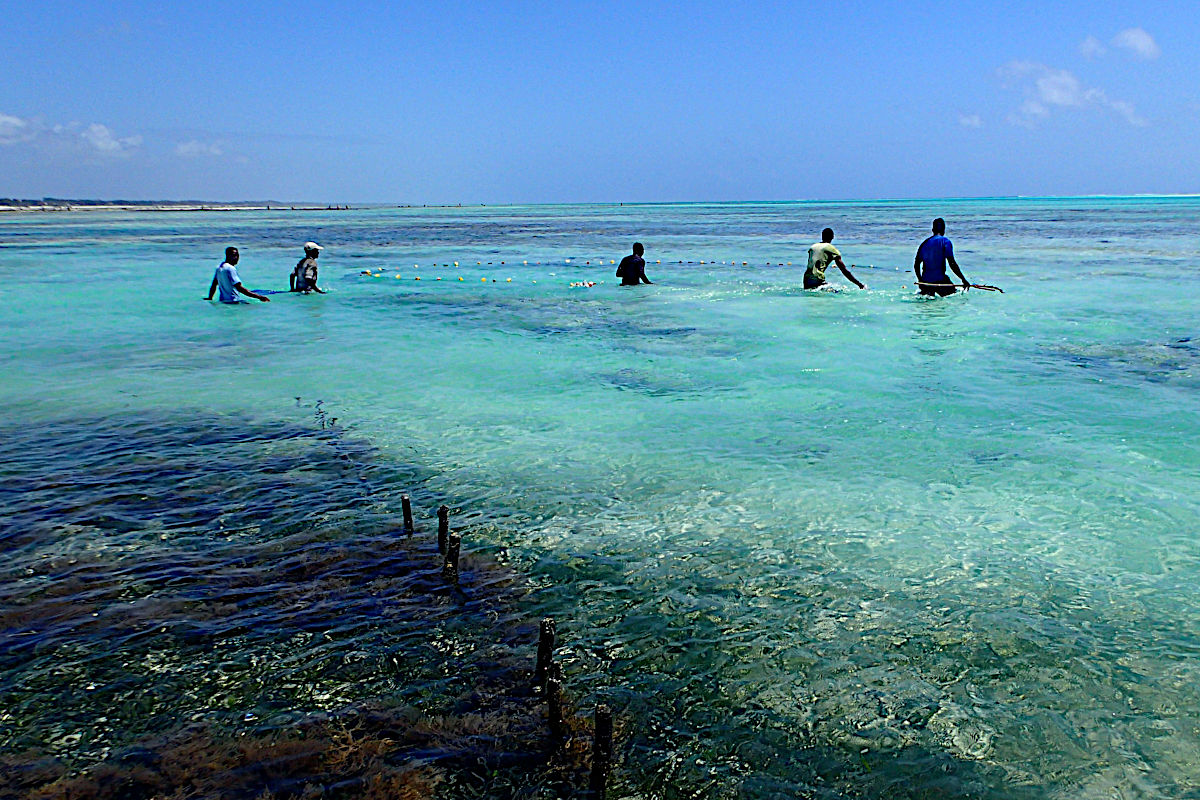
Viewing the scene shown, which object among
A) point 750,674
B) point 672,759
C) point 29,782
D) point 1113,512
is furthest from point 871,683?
point 29,782

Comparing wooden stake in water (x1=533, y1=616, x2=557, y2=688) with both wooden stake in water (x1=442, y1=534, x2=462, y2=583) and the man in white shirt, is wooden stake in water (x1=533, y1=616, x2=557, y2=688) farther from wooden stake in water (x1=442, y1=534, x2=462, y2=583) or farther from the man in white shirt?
the man in white shirt

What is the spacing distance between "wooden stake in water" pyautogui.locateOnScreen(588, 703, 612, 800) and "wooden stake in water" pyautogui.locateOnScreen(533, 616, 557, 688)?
2.08ft

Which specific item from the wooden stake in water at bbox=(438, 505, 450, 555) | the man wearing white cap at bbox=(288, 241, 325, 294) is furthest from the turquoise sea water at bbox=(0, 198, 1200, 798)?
the man wearing white cap at bbox=(288, 241, 325, 294)

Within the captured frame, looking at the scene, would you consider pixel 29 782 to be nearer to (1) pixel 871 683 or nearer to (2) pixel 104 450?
(1) pixel 871 683

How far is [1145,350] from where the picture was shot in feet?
47.0

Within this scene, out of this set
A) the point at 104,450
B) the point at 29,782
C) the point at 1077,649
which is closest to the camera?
the point at 29,782

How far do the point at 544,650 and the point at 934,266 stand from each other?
18.8 m

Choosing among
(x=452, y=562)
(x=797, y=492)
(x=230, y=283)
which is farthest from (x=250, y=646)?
(x=230, y=283)

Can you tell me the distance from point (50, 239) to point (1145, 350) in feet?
189

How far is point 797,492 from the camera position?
805 cm

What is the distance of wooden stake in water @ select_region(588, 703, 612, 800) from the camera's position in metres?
3.89

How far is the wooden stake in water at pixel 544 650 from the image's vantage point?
15.1 ft

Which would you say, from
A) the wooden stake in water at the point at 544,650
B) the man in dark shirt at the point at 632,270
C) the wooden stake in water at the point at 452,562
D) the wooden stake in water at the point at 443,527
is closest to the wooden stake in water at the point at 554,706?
the wooden stake in water at the point at 544,650

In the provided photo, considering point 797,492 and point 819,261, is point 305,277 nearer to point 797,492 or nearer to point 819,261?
point 819,261
